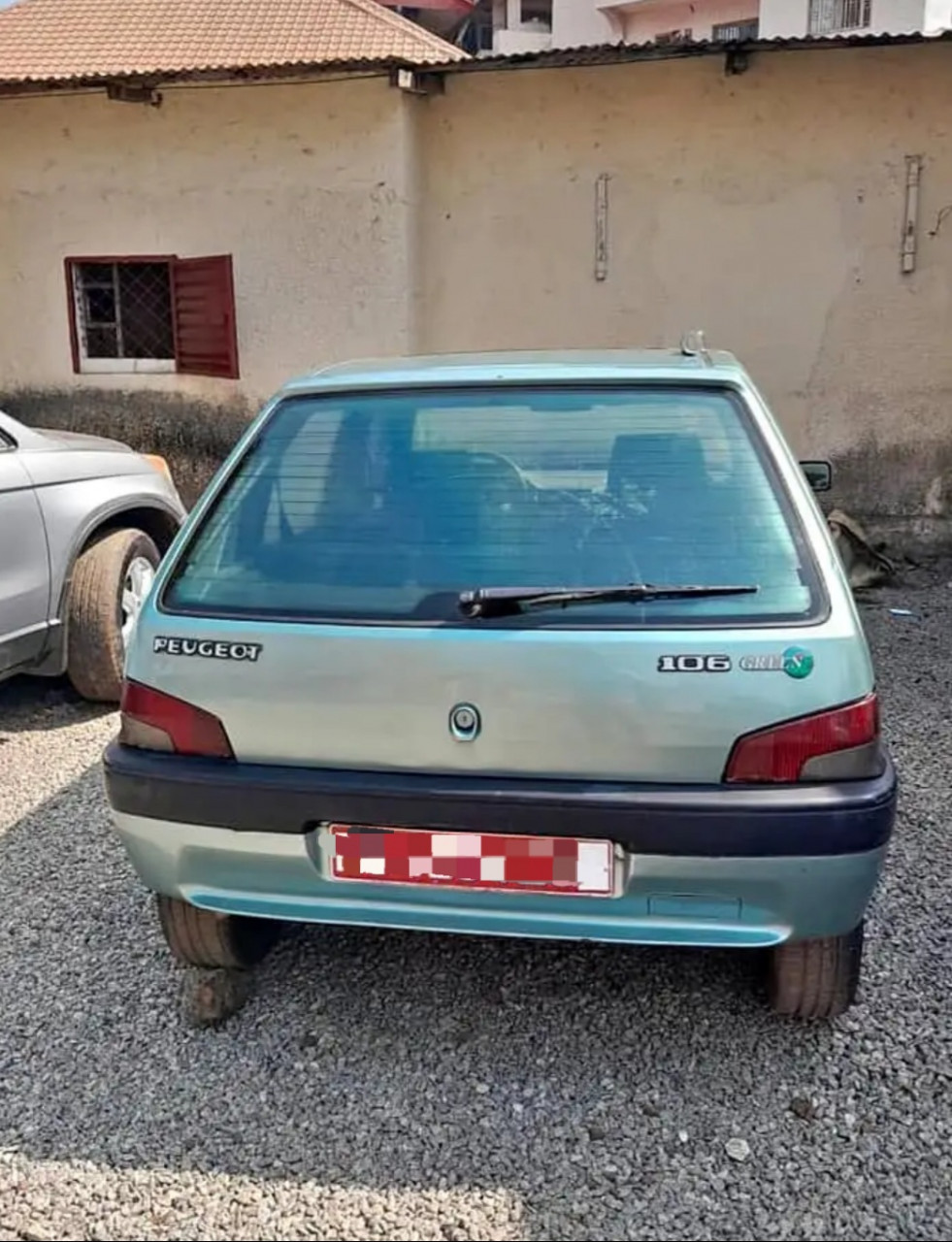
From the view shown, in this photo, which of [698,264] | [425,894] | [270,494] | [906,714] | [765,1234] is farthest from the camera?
[698,264]

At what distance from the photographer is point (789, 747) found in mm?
2164

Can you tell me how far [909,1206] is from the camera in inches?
83.2

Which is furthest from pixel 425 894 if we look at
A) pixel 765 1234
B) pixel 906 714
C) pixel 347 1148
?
pixel 906 714

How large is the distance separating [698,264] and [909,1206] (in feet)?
22.2

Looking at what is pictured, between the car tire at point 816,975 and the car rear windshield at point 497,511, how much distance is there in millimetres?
788

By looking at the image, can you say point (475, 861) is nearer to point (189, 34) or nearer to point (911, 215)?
point (911, 215)

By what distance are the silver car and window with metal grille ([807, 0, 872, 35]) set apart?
21.8 meters

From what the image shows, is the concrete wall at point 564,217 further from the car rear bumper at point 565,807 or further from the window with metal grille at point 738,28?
the window with metal grille at point 738,28

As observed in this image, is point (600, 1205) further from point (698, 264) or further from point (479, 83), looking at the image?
point (479, 83)

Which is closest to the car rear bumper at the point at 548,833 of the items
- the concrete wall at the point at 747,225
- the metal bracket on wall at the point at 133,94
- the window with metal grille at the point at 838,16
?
the concrete wall at the point at 747,225

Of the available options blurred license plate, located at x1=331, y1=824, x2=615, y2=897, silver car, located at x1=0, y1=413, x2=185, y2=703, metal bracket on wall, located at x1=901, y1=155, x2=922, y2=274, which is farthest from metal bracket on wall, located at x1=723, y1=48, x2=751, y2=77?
blurred license plate, located at x1=331, y1=824, x2=615, y2=897

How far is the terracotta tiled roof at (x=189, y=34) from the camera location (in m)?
9.38

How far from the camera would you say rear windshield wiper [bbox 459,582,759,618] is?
2.23m

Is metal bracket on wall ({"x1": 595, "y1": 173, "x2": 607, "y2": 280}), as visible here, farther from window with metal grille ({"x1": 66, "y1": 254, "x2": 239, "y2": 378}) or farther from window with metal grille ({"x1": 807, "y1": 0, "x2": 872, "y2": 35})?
window with metal grille ({"x1": 807, "y1": 0, "x2": 872, "y2": 35})
